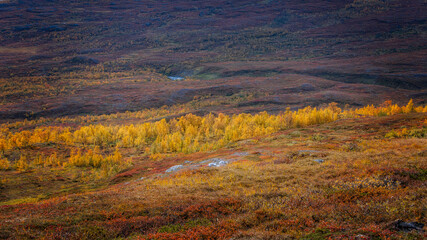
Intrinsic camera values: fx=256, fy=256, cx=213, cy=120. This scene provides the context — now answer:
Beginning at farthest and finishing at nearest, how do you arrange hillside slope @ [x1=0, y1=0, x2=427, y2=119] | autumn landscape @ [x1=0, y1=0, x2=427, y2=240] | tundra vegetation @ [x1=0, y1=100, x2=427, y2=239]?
hillside slope @ [x1=0, y1=0, x2=427, y2=119] < autumn landscape @ [x1=0, y1=0, x2=427, y2=240] < tundra vegetation @ [x1=0, y1=100, x2=427, y2=239]

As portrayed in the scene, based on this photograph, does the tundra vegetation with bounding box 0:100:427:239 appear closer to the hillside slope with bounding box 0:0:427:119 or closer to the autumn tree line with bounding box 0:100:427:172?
the autumn tree line with bounding box 0:100:427:172

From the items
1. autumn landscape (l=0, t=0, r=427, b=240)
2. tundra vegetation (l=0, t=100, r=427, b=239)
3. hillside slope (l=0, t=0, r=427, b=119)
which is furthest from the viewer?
hillside slope (l=0, t=0, r=427, b=119)

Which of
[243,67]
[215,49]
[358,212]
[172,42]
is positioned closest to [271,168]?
[358,212]

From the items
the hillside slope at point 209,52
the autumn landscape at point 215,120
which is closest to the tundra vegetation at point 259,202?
the autumn landscape at point 215,120

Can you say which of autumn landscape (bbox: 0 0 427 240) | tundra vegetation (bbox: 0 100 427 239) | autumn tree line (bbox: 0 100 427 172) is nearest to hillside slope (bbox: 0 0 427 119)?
autumn landscape (bbox: 0 0 427 240)

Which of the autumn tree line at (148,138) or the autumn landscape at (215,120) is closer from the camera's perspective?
the autumn landscape at (215,120)

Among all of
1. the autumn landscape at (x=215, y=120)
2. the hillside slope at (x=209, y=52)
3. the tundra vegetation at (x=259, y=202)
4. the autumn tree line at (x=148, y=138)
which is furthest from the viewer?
the hillside slope at (x=209, y=52)

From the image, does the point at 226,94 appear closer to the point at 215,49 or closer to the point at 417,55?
the point at 215,49

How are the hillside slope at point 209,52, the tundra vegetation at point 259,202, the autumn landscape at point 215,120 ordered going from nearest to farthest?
the tundra vegetation at point 259,202, the autumn landscape at point 215,120, the hillside slope at point 209,52

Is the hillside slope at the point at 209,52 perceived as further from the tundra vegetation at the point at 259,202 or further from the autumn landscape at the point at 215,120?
the tundra vegetation at the point at 259,202

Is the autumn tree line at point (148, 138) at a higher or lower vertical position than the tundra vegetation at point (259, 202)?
lower
